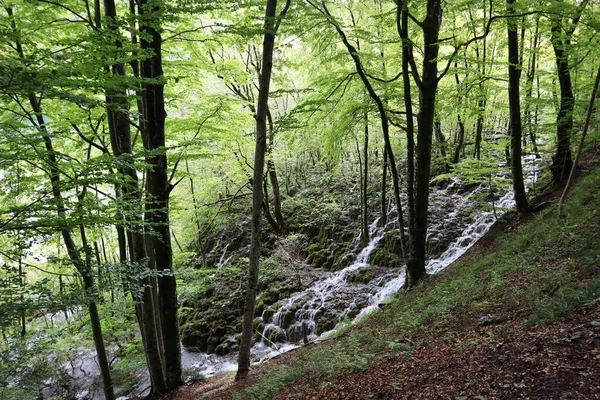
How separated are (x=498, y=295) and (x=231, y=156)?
1125 cm

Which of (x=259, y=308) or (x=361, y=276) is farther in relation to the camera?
(x=259, y=308)

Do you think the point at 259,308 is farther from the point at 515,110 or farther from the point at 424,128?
the point at 515,110

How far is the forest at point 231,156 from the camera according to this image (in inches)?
196

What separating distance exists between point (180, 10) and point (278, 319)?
11.3 m

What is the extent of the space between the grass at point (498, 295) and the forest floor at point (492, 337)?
0.02m

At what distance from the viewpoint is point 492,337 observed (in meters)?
3.76

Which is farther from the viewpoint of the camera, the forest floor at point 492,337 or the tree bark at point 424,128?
the tree bark at point 424,128

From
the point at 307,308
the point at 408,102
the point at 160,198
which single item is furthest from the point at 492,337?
the point at 307,308

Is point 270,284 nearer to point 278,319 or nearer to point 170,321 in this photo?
point 278,319

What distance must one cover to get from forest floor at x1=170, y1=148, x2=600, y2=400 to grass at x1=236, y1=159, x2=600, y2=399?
21 mm

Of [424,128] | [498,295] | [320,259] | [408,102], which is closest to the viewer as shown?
[498,295]

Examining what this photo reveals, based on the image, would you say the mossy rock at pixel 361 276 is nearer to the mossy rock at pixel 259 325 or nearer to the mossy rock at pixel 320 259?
the mossy rock at pixel 320 259

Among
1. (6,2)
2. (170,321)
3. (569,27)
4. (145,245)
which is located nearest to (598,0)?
(569,27)

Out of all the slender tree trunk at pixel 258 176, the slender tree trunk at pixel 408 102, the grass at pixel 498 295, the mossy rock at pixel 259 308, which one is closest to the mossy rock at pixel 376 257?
the slender tree trunk at pixel 408 102
